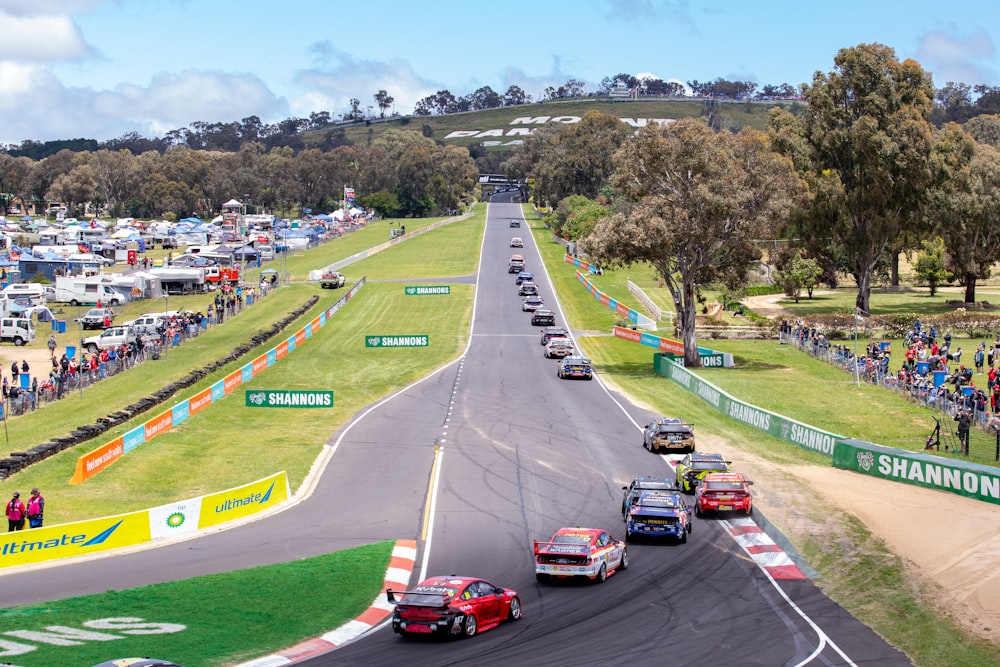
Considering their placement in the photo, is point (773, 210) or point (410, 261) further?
point (410, 261)

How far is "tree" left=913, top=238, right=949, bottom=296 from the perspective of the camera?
106 metres

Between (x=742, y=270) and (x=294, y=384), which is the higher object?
(x=742, y=270)

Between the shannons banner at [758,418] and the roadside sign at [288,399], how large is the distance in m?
19.8

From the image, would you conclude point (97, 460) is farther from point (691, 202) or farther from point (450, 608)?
point (691, 202)

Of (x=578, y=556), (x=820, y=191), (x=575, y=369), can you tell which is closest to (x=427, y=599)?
(x=578, y=556)

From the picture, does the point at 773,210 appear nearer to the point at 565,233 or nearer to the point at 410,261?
the point at 410,261

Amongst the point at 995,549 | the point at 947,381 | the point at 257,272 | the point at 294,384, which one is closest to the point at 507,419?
the point at 294,384

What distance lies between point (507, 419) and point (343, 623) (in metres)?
27.1

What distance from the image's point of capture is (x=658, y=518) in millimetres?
30797

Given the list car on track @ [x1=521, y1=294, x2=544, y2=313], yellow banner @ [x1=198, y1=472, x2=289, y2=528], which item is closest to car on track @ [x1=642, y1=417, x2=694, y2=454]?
yellow banner @ [x1=198, y1=472, x2=289, y2=528]

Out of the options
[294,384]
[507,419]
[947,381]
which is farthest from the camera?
[294,384]

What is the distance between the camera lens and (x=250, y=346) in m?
70.3

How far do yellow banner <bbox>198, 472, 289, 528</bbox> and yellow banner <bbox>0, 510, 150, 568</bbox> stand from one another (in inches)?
90.8

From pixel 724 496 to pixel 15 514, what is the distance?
67.9ft
